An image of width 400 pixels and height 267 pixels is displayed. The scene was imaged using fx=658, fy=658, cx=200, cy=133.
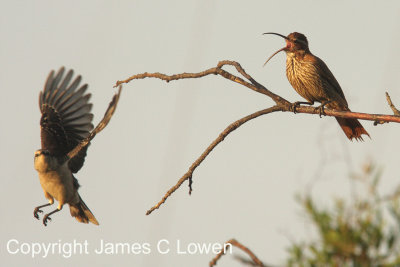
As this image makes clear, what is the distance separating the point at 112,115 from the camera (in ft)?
17.5

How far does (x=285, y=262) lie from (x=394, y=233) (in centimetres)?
32

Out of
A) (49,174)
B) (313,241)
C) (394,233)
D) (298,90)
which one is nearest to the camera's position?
(394,233)

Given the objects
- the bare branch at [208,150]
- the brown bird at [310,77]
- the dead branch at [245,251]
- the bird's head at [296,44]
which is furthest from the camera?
the bird's head at [296,44]

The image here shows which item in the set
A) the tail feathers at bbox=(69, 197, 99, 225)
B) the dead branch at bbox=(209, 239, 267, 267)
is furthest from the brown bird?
the dead branch at bbox=(209, 239, 267, 267)

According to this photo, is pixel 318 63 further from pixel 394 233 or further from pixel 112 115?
pixel 394 233

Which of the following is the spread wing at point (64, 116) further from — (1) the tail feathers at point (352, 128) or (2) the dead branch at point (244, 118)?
(1) the tail feathers at point (352, 128)

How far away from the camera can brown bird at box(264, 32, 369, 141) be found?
757cm

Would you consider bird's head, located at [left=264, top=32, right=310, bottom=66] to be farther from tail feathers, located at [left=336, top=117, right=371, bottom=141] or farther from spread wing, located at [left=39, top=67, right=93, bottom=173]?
spread wing, located at [left=39, top=67, right=93, bottom=173]

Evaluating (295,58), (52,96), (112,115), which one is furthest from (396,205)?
(295,58)

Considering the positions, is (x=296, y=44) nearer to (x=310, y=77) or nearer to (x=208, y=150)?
(x=310, y=77)

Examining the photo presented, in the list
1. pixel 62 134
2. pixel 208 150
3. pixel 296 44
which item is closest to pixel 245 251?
pixel 208 150

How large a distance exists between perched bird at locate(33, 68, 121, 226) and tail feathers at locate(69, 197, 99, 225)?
0.15 meters

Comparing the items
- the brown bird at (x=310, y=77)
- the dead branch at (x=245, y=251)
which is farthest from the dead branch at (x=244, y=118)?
the brown bird at (x=310, y=77)

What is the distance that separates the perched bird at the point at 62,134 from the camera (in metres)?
6.43
